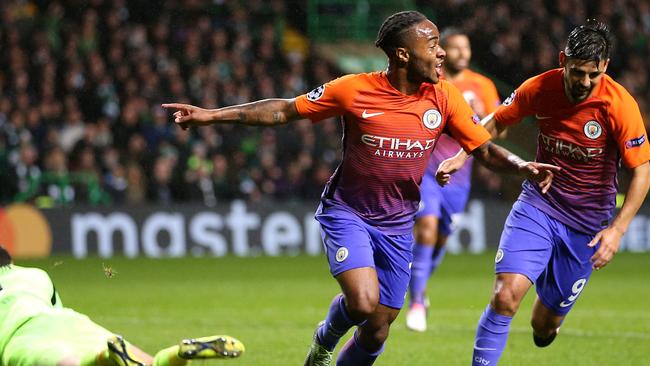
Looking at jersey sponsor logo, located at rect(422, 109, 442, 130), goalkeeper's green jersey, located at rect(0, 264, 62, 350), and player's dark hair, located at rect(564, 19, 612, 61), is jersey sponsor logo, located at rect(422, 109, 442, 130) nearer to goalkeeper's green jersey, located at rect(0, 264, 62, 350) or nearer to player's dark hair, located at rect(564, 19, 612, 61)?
player's dark hair, located at rect(564, 19, 612, 61)

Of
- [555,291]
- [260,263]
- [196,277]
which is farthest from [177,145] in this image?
[555,291]

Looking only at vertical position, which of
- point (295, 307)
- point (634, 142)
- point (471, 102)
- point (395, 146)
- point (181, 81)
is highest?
point (395, 146)

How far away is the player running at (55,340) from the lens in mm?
5176

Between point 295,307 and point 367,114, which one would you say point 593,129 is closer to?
point 367,114

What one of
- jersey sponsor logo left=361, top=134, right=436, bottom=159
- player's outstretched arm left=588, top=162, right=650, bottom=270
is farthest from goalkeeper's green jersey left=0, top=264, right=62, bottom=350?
player's outstretched arm left=588, top=162, right=650, bottom=270

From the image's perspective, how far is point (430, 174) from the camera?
1070 cm

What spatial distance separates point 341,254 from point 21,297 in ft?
6.48

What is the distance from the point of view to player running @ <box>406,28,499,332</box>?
34.8 ft

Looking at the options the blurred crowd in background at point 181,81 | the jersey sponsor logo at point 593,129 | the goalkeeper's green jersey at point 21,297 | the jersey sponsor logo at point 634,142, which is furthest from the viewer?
the blurred crowd in background at point 181,81

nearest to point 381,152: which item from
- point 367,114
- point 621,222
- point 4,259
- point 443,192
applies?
point 367,114

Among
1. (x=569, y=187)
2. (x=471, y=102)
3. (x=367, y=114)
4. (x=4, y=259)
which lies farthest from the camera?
(x=471, y=102)

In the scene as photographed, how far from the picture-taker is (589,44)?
273 inches

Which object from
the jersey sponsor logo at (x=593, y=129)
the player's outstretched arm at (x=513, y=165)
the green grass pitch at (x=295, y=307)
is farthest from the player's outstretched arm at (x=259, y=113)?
the jersey sponsor logo at (x=593, y=129)

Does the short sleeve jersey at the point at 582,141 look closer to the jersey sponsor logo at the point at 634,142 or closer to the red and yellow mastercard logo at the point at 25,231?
the jersey sponsor logo at the point at 634,142
